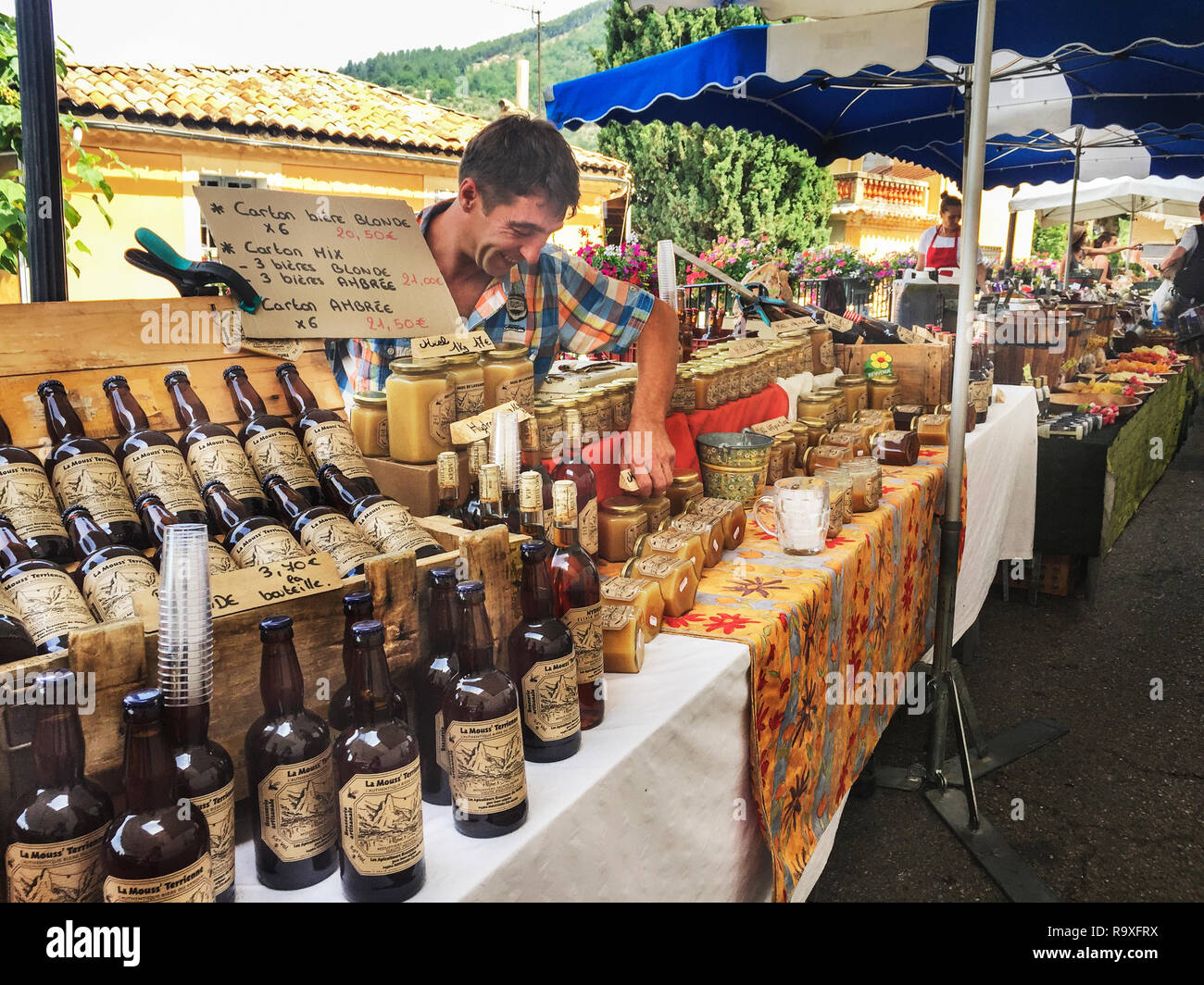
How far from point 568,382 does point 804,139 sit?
4.28 meters

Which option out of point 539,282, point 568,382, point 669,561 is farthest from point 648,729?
point 539,282

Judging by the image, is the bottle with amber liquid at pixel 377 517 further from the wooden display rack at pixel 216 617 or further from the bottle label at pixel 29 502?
the bottle label at pixel 29 502

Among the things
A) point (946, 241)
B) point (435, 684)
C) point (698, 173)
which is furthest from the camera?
point (698, 173)

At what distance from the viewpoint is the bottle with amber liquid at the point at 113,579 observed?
0.97 m

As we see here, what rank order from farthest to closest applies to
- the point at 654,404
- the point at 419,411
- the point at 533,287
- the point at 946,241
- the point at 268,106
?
the point at 268,106 → the point at 946,241 → the point at 533,287 → the point at 654,404 → the point at 419,411

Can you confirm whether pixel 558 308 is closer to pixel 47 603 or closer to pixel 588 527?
pixel 588 527

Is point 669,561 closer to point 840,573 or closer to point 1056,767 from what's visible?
point 840,573

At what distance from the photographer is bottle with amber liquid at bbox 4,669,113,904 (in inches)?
29.9

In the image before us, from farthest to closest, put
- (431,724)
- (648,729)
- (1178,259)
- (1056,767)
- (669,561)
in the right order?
(1178,259)
(1056,767)
(669,561)
(648,729)
(431,724)

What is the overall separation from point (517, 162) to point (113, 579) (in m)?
1.37

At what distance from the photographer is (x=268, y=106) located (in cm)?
1154

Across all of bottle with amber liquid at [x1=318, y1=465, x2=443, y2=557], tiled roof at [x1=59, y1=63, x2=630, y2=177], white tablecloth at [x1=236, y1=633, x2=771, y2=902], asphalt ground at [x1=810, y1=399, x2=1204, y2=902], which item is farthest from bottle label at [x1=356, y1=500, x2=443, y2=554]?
tiled roof at [x1=59, y1=63, x2=630, y2=177]

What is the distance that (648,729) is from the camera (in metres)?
1.25

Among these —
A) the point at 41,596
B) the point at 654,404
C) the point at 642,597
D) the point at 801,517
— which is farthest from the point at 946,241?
the point at 41,596
